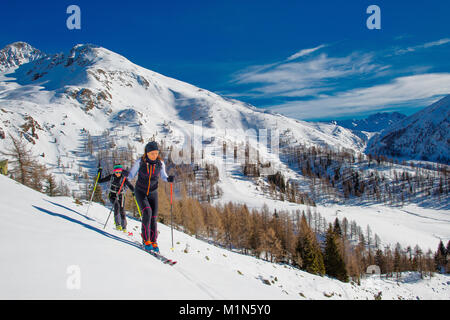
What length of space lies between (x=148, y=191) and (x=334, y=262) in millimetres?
48187

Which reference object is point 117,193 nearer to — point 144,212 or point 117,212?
point 117,212

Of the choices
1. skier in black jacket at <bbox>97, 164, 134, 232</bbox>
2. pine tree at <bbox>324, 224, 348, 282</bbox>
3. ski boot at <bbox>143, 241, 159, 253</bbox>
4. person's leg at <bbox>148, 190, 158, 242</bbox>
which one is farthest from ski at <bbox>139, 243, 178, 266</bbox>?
pine tree at <bbox>324, 224, 348, 282</bbox>

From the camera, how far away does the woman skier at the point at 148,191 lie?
9.43m

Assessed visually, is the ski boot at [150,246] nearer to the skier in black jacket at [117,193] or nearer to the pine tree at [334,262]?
the skier in black jacket at [117,193]

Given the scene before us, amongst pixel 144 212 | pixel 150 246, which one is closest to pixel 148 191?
pixel 144 212

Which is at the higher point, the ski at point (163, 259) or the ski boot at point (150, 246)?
the ski boot at point (150, 246)

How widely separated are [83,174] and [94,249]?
221 m

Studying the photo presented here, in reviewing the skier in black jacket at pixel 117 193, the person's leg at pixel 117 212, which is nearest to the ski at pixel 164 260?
the skier in black jacket at pixel 117 193

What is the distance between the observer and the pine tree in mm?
45500

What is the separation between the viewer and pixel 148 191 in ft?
Result: 31.5

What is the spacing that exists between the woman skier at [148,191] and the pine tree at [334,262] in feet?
155
